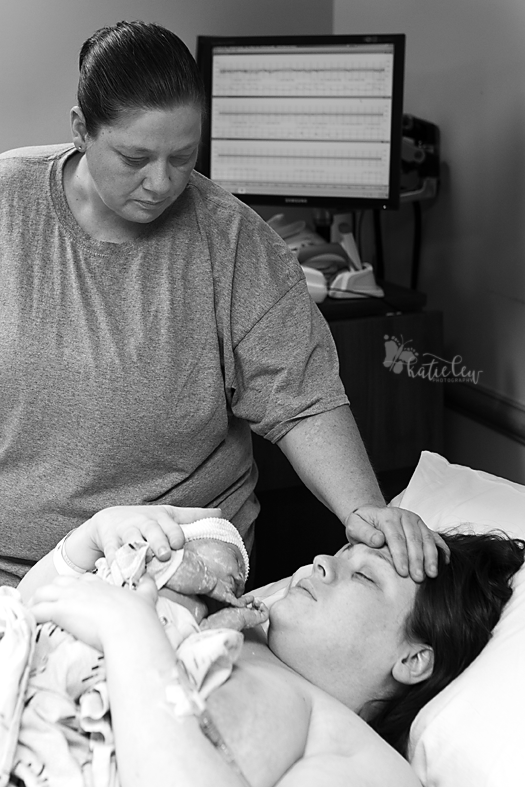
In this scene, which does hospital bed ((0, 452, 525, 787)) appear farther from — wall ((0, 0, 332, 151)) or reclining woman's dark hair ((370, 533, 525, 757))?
wall ((0, 0, 332, 151))

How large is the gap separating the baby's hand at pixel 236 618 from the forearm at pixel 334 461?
28 cm

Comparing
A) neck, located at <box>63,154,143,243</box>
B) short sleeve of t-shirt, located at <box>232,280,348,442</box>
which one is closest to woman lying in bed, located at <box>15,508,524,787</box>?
short sleeve of t-shirt, located at <box>232,280,348,442</box>

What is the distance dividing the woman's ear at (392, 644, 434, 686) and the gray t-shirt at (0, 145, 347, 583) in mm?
448

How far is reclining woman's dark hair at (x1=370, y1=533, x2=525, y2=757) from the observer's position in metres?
→ 1.33

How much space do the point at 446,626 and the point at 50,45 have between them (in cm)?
219

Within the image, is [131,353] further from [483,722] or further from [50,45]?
[50,45]

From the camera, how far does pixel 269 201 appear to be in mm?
2590

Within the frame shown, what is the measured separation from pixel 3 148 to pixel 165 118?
1.58 metres

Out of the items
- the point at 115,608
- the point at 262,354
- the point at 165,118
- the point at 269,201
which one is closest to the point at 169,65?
the point at 165,118

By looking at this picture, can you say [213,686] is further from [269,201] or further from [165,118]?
[269,201]

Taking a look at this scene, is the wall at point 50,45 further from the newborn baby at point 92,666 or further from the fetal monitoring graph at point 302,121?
the newborn baby at point 92,666

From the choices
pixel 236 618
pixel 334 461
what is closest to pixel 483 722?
pixel 236 618

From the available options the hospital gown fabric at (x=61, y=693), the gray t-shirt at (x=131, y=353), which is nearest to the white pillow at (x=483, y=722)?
the hospital gown fabric at (x=61, y=693)

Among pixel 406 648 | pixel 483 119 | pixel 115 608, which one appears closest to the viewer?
pixel 115 608
